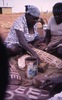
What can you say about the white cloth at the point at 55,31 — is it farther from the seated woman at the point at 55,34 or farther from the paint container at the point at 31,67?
the paint container at the point at 31,67

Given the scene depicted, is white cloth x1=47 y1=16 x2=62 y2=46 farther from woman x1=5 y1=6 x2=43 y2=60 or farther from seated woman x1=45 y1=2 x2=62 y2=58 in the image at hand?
woman x1=5 y1=6 x2=43 y2=60

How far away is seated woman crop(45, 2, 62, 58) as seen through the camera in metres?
5.03

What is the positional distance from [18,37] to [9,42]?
35cm

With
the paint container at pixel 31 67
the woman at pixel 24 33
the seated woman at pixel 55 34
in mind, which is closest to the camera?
the paint container at pixel 31 67

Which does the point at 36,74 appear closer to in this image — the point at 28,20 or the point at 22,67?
the point at 22,67

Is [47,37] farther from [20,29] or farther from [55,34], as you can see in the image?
[20,29]

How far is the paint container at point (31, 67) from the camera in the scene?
4129mm

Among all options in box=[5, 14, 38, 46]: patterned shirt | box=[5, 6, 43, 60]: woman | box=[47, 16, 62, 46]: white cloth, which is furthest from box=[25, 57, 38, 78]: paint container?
box=[47, 16, 62, 46]: white cloth

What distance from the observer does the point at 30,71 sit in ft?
13.7

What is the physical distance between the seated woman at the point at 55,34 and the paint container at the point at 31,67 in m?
0.87

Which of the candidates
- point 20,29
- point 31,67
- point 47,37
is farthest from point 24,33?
point 31,67

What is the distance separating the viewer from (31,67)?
415cm

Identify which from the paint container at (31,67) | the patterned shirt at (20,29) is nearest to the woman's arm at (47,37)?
the patterned shirt at (20,29)

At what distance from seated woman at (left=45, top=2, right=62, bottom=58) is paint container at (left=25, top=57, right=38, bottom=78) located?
0.87m
